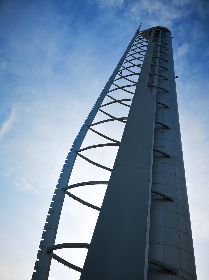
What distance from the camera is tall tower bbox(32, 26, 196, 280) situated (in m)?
3.53

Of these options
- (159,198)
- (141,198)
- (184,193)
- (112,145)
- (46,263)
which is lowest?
(46,263)

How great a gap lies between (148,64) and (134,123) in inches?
238

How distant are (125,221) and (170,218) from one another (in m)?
2.27

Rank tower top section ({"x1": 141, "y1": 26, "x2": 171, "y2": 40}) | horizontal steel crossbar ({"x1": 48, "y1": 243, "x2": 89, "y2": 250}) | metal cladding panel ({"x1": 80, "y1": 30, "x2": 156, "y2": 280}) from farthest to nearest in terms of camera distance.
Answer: tower top section ({"x1": 141, "y1": 26, "x2": 171, "y2": 40}), horizontal steel crossbar ({"x1": 48, "y1": 243, "x2": 89, "y2": 250}), metal cladding panel ({"x1": 80, "y1": 30, "x2": 156, "y2": 280})

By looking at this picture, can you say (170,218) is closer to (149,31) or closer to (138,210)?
(138,210)

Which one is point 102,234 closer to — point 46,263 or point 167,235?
point 46,263

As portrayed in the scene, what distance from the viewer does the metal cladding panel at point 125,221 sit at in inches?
134

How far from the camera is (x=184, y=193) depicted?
6.86m

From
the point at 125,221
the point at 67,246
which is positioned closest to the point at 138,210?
the point at 125,221

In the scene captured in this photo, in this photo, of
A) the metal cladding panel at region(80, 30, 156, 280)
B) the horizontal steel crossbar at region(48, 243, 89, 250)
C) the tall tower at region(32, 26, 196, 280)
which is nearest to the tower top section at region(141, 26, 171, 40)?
→ the tall tower at region(32, 26, 196, 280)

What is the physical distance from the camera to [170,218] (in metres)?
5.88

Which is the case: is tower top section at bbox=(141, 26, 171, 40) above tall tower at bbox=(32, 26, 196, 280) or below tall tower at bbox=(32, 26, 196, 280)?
above

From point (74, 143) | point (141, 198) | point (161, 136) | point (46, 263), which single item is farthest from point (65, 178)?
point (161, 136)

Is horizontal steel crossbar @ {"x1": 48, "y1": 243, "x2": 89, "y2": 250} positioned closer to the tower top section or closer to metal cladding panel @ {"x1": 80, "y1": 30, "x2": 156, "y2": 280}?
metal cladding panel @ {"x1": 80, "y1": 30, "x2": 156, "y2": 280}
